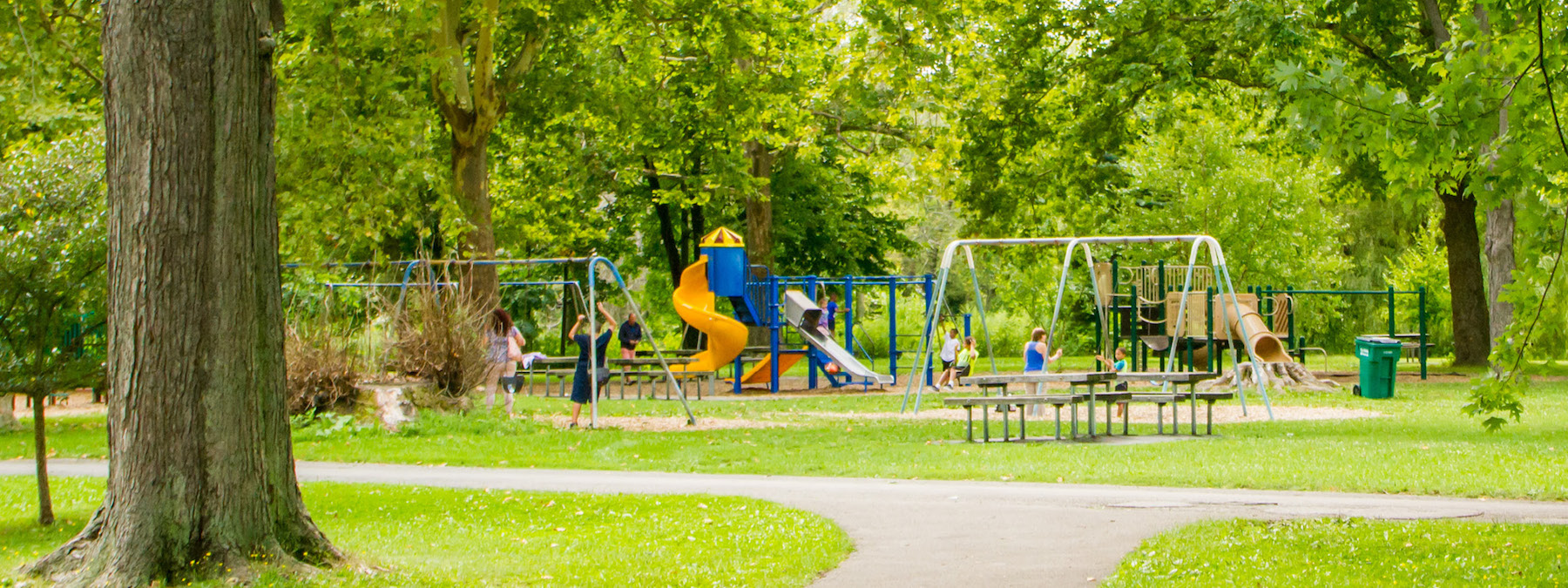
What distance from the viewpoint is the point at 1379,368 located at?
68.2 feet

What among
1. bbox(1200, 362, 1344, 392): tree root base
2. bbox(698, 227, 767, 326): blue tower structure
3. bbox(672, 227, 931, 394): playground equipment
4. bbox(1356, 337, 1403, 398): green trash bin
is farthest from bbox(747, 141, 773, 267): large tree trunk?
bbox(1356, 337, 1403, 398): green trash bin

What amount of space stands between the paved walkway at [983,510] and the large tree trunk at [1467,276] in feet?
66.2

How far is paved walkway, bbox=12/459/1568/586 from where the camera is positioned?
7.39m

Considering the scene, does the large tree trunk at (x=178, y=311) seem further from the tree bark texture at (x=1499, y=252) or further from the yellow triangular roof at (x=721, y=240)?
the tree bark texture at (x=1499, y=252)

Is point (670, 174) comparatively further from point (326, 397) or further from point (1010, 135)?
point (326, 397)

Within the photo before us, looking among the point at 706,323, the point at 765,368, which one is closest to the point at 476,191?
the point at 706,323

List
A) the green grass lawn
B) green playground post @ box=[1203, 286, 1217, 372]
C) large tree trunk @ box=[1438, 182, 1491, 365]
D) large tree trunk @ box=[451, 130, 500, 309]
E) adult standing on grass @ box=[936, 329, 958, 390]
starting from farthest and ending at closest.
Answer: large tree trunk @ box=[1438, 182, 1491, 365] < adult standing on grass @ box=[936, 329, 958, 390] < large tree trunk @ box=[451, 130, 500, 309] < green playground post @ box=[1203, 286, 1217, 372] < the green grass lawn

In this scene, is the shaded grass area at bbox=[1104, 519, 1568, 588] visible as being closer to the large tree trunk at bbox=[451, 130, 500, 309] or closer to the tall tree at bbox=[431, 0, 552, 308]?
the tall tree at bbox=[431, 0, 552, 308]

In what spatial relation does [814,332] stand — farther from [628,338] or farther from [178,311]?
[178,311]

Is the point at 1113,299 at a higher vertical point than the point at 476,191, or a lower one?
lower

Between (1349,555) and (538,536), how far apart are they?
4.62 metres

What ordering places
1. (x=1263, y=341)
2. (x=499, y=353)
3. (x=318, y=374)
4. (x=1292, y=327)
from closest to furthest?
(x=318, y=374) < (x=499, y=353) < (x=1263, y=341) < (x=1292, y=327)

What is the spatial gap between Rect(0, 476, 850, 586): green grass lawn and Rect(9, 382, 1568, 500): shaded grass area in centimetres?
252

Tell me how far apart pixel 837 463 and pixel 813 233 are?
23.1 metres
